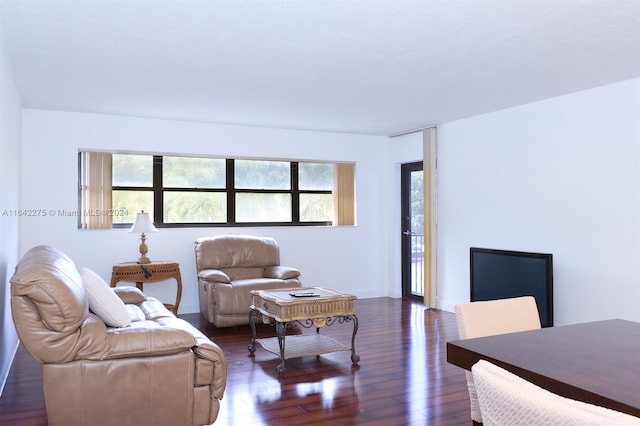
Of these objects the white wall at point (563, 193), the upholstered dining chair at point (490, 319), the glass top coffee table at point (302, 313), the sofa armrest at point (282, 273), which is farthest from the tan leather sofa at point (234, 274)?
the upholstered dining chair at point (490, 319)

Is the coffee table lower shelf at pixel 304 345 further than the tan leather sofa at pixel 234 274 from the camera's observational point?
No

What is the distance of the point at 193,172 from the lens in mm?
6805

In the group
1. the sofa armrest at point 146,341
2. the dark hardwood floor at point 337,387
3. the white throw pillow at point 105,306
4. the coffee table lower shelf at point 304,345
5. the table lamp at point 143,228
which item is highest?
the table lamp at point 143,228

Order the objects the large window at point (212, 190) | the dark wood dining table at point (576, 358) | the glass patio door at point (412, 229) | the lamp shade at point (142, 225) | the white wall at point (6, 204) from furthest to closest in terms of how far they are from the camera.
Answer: the glass patio door at point (412, 229) → the large window at point (212, 190) → the lamp shade at point (142, 225) → the white wall at point (6, 204) → the dark wood dining table at point (576, 358)

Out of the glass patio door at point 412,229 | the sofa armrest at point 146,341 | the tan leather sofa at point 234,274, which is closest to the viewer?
the sofa armrest at point 146,341

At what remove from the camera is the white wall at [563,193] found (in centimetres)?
471

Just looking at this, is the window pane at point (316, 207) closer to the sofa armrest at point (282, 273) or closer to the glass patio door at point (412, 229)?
the glass patio door at point (412, 229)

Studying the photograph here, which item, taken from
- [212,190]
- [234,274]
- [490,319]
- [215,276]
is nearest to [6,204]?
[215,276]

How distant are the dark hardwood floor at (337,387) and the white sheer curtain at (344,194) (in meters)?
2.55

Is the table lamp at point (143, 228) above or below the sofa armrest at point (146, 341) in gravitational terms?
above

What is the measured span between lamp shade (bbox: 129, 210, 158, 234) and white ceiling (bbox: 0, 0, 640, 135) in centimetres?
118

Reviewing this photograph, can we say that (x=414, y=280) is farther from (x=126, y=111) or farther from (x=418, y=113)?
(x=126, y=111)

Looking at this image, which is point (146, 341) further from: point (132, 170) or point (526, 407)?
point (132, 170)

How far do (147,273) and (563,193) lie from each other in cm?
442
